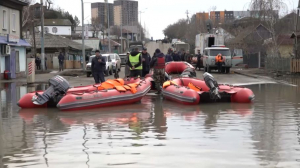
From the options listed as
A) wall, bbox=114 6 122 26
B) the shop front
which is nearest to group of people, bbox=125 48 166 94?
the shop front

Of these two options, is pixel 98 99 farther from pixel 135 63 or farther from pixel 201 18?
pixel 201 18

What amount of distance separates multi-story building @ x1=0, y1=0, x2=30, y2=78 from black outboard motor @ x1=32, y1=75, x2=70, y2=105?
Result: 658 inches

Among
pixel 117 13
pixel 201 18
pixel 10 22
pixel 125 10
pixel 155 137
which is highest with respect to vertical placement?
pixel 125 10

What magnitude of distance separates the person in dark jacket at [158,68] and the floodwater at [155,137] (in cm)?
308

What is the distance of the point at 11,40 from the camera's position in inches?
1276

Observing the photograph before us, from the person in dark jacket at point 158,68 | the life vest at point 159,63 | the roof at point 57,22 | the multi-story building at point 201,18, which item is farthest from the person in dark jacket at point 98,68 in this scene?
the roof at point 57,22

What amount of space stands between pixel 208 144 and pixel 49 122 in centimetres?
474

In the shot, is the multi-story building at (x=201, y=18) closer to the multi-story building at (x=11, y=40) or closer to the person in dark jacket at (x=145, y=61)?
the multi-story building at (x=11, y=40)

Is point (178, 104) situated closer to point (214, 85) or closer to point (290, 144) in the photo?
point (214, 85)

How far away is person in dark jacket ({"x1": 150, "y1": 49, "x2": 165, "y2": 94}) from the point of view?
17.7 meters

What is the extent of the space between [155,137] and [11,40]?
2503 cm

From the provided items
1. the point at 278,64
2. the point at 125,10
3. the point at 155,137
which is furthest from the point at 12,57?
the point at 125,10

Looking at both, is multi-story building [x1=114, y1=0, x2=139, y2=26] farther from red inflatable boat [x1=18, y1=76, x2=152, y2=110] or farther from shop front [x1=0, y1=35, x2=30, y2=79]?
red inflatable boat [x1=18, y1=76, x2=152, y2=110]

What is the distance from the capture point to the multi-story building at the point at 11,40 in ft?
103
